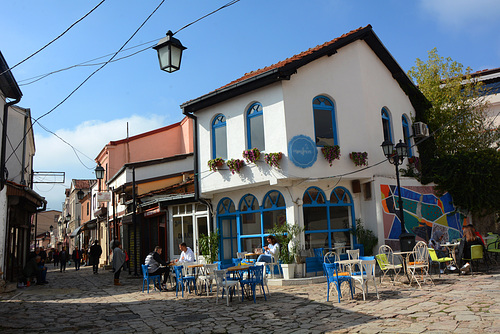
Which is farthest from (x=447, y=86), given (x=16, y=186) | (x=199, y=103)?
(x=16, y=186)

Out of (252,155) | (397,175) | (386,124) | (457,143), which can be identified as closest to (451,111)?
(457,143)

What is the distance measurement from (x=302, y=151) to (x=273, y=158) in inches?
36.8

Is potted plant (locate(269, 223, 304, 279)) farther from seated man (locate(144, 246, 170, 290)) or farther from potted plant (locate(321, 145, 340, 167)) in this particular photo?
seated man (locate(144, 246, 170, 290))

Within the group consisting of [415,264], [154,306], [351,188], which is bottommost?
[154,306]

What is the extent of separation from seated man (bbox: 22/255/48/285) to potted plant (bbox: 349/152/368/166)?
12.2 meters

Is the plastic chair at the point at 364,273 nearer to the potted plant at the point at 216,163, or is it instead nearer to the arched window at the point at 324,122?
the arched window at the point at 324,122

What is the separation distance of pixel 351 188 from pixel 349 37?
16.9ft

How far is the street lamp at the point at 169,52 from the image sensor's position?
7461 millimetres

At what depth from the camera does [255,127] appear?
532 inches

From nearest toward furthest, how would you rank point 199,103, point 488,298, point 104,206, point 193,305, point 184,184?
point 488,298 → point 193,305 → point 199,103 → point 184,184 → point 104,206

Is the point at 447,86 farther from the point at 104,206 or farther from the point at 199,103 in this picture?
the point at 104,206

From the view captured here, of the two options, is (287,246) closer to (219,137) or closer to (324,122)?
(324,122)

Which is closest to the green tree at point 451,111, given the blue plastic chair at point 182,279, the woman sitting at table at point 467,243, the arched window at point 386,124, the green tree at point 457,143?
the green tree at point 457,143

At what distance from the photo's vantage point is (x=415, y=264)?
1010 cm
